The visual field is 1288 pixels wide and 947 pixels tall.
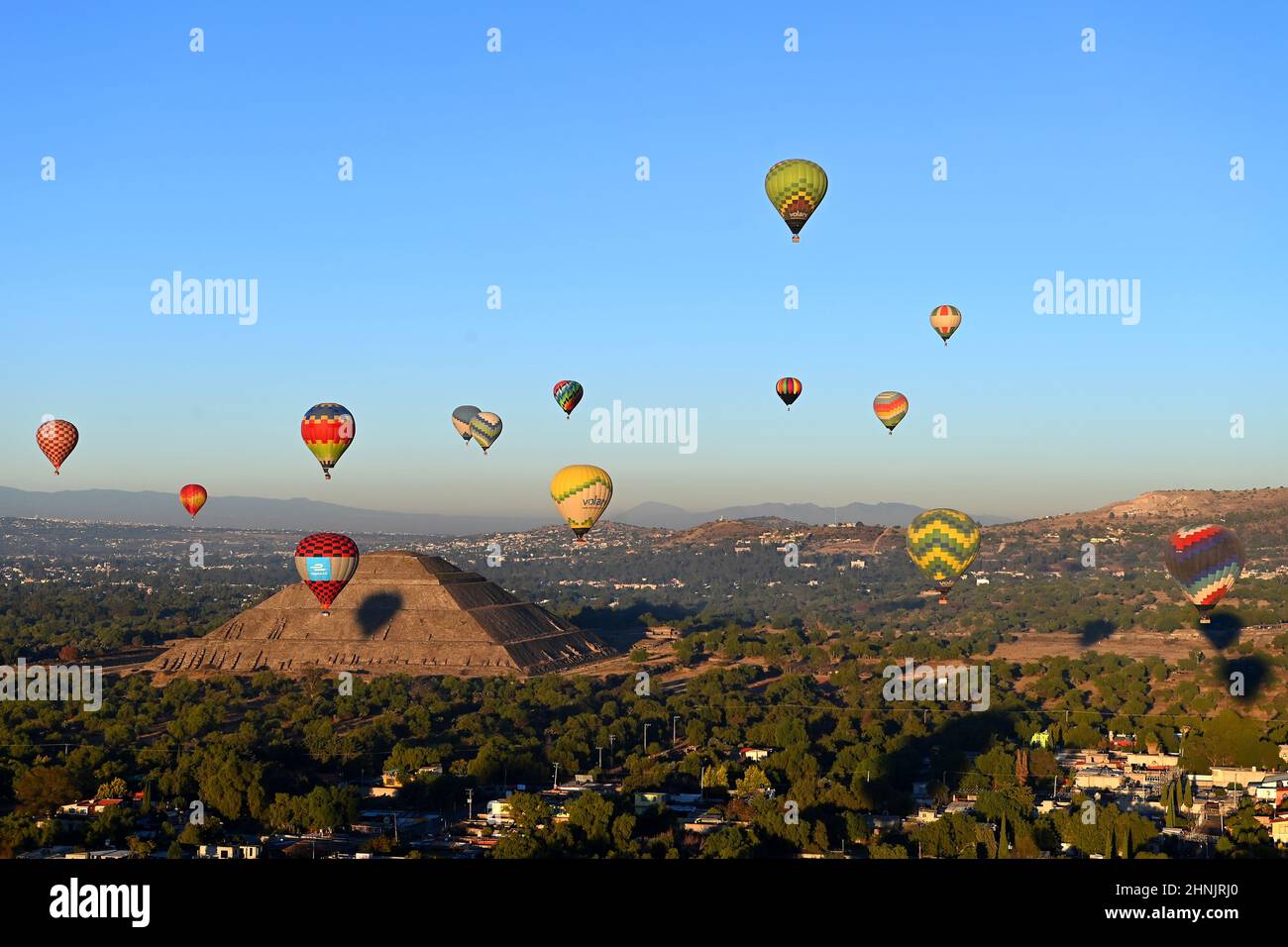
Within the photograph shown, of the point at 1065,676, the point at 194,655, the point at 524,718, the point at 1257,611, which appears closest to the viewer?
the point at 524,718

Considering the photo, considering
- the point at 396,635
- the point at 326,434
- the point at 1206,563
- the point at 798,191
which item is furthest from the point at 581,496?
the point at 396,635

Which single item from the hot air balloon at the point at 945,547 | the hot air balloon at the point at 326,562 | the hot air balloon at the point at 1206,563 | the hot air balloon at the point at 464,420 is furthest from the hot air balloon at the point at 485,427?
the hot air balloon at the point at 1206,563

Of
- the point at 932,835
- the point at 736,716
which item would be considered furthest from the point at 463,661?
the point at 932,835

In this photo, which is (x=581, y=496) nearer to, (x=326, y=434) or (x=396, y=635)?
(x=326, y=434)

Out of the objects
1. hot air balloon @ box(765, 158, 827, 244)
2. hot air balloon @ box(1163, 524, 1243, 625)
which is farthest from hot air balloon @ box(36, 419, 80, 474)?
hot air balloon @ box(1163, 524, 1243, 625)
